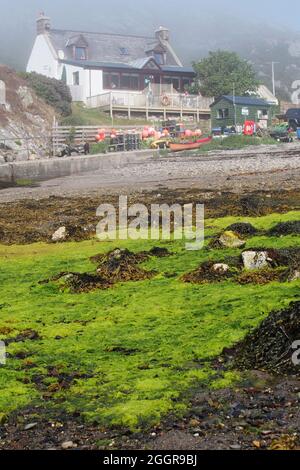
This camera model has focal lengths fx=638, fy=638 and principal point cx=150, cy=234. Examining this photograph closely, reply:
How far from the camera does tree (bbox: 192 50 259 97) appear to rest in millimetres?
73000

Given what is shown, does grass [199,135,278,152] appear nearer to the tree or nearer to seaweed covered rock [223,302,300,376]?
the tree

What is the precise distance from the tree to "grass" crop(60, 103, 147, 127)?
14.7 metres

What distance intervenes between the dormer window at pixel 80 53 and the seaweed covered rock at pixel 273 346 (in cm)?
7537

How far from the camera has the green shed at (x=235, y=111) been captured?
59438mm

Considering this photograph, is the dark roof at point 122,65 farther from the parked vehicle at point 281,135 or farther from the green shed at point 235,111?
the parked vehicle at point 281,135

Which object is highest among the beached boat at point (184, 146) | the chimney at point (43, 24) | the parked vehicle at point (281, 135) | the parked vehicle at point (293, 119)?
the chimney at point (43, 24)

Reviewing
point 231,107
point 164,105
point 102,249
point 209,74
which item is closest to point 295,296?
point 102,249

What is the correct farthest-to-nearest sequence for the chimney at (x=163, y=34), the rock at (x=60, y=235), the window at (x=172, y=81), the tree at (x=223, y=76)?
the chimney at (x=163, y=34), the window at (x=172, y=81), the tree at (x=223, y=76), the rock at (x=60, y=235)

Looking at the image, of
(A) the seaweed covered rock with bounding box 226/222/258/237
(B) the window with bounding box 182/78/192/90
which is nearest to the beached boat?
(A) the seaweed covered rock with bounding box 226/222/258/237

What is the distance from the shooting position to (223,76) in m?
73.7

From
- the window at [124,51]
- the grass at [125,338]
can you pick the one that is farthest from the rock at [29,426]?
the window at [124,51]

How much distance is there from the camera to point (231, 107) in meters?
59.4

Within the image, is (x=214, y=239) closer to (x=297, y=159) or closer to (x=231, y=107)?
(x=297, y=159)
